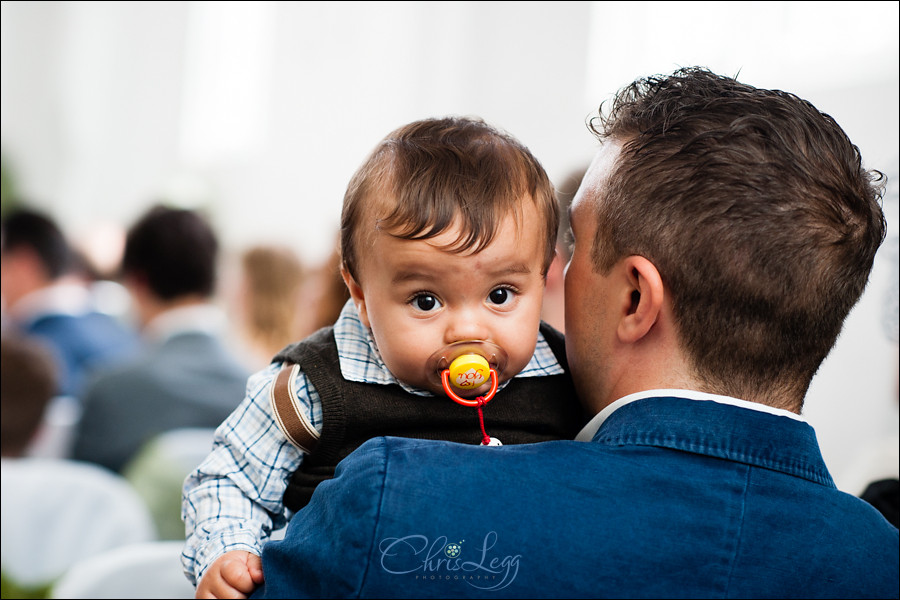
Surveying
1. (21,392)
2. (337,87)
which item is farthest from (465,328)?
(337,87)

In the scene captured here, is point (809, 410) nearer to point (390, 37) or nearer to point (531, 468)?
point (531, 468)

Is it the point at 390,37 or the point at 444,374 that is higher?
the point at 390,37

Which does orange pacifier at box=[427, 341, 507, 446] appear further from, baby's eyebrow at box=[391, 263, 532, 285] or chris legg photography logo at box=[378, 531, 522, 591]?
chris legg photography logo at box=[378, 531, 522, 591]

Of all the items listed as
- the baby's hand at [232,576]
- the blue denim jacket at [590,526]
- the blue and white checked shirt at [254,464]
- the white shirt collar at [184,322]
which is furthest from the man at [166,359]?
the blue denim jacket at [590,526]

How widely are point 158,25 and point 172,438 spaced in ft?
17.0

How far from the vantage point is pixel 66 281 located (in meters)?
4.56

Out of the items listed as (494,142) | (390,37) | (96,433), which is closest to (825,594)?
(494,142)

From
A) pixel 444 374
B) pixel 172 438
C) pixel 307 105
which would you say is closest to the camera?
pixel 444 374

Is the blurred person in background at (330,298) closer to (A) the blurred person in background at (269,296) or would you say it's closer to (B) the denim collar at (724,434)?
(A) the blurred person in background at (269,296)

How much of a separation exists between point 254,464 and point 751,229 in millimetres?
742

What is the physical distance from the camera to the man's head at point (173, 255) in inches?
129

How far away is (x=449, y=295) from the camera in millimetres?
1090

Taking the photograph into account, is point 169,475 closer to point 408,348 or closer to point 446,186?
point 408,348

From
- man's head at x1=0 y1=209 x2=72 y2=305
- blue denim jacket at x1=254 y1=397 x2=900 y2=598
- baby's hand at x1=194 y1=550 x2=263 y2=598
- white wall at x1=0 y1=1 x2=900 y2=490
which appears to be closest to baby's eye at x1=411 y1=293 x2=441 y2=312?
blue denim jacket at x1=254 y1=397 x2=900 y2=598
